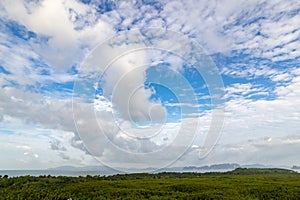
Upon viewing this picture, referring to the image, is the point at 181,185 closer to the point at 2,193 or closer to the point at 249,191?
the point at 249,191

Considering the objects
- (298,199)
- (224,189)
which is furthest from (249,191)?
(298,199)

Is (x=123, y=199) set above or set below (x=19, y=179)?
below

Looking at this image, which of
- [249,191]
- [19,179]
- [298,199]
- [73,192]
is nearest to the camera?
[298,199]

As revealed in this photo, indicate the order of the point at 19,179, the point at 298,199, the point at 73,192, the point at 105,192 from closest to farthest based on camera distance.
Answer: the point at 298,199
the point at 105,192
the point at 73,192
the point at 19,179

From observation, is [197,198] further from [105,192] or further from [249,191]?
Answer: [105,192]

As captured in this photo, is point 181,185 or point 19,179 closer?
point 181,185

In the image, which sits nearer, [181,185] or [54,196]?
[54,196]

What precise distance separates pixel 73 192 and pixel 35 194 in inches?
483

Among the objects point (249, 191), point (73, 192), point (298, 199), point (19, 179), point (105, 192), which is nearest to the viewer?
point (298, 199)

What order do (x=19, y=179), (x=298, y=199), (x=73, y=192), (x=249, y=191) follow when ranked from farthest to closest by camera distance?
(x=19, y=179)
(x=73, y=192)
(x=249, y=191)
(x=298, y=199)

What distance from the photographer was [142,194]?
8662cm

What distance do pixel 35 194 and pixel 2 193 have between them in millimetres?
13936

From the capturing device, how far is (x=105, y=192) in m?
90.5

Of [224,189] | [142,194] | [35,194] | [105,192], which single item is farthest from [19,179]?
[224,189]
